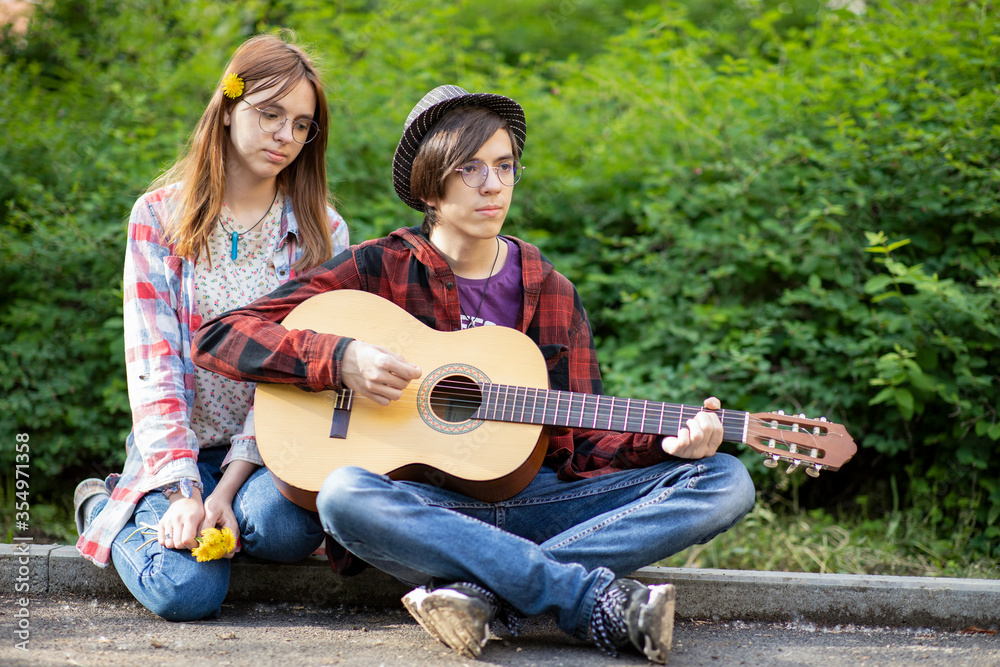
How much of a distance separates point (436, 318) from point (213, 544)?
945 millimetres

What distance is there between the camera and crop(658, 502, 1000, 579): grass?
3.04m

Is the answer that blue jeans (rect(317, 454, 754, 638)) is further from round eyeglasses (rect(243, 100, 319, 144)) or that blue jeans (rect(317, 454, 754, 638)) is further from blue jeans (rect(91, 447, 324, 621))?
round eyeglasses (rect(243, 100, 319, 144))

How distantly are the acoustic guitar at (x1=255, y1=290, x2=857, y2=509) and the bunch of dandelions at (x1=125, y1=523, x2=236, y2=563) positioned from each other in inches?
8.9

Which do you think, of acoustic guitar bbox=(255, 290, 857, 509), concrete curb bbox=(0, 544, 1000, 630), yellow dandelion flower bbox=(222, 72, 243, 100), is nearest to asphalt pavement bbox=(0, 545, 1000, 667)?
concrete curb bbox=(0, 544, 1000, 630)

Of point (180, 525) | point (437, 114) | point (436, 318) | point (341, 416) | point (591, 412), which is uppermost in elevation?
point (437, 114)

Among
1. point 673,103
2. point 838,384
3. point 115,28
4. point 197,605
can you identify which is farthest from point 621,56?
point 197,605

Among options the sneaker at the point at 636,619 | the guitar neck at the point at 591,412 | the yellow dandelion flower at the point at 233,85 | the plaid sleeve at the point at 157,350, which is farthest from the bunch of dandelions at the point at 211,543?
the yellow dandelion flower at the point at 233,85

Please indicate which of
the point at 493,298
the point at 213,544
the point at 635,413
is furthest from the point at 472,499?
the point at 213,544

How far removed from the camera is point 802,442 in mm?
2195

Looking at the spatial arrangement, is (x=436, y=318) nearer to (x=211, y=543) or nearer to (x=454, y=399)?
(x=454, y=399)

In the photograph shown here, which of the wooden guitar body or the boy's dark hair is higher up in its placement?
the boy's dark hair

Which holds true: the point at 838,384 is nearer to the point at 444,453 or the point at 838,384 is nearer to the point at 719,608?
the point at 719,608

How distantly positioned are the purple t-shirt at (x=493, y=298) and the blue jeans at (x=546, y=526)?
52cm

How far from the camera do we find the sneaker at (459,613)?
1.96 metres
